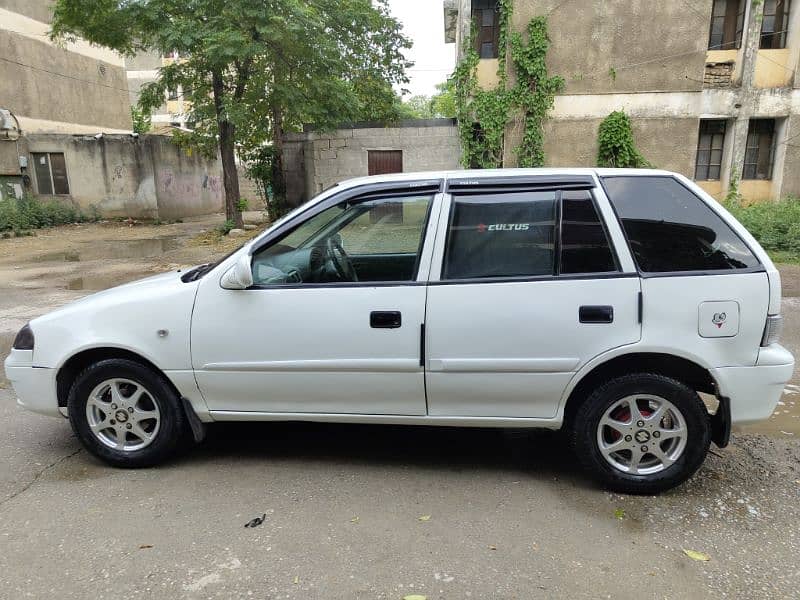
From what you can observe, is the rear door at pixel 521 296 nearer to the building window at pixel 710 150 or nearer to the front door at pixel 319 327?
the front door at pixel 319 327

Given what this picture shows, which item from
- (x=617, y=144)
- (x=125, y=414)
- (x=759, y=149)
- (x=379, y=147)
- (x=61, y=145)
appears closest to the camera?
(x=125, y=414)

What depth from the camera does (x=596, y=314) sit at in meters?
2.99

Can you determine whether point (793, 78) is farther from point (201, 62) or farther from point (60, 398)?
point (60, 398)

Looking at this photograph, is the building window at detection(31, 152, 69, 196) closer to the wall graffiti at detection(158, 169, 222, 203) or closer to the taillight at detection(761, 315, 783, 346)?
the wall graffiti at detection(158, 169, 222, 203)

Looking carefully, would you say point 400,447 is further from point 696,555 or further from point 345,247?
point 696,555

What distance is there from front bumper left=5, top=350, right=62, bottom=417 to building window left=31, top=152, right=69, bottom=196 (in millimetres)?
20414

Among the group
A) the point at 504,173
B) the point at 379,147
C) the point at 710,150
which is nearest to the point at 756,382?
the point at 504,173

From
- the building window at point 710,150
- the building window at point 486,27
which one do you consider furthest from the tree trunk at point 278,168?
the building window at point 710,150

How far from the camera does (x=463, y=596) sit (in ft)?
7.84

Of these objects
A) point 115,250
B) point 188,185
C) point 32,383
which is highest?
point 188,185

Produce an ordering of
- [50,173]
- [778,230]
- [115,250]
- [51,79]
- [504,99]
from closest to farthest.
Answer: [778,230] → [115,250] → [504,99] → [50,173] → [51,79]

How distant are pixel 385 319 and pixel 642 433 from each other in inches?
60.6

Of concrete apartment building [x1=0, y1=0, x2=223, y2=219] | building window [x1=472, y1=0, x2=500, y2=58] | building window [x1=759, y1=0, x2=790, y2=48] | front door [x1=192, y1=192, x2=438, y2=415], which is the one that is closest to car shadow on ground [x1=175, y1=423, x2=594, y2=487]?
front door [x1=192, y1=192, x2=438, y2=415]

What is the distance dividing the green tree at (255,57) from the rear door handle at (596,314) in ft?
34.5
